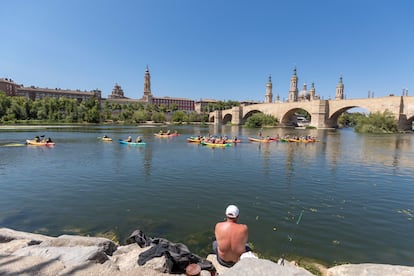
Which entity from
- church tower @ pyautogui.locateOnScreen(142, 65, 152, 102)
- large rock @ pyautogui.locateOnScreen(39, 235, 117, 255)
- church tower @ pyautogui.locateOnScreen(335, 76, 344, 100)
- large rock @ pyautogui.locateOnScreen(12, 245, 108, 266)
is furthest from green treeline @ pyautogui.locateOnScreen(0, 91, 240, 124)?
large rock @ pyautogui.locateOnScreen(12, 245, 108, 266)

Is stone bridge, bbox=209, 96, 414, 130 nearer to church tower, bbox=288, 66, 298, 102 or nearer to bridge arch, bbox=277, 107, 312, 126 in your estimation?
bridge arch, bbox=277, 107, 312, 126

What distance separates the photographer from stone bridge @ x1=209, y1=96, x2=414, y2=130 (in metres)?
53.6

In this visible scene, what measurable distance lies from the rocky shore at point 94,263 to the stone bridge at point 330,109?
62094 mm

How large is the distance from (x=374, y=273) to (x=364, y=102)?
220 feet

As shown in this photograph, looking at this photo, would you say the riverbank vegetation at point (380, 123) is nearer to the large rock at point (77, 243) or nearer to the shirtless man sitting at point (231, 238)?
the shirtless man sitting at point (231, 238)

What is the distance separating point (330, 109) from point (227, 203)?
225 feet

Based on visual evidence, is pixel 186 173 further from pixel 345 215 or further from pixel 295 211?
pixel 345 215

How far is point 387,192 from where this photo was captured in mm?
11641

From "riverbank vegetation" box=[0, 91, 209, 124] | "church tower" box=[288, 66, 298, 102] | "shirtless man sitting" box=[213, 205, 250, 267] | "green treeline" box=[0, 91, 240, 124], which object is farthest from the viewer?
"church tower" box=[288, 66, 298, 102]

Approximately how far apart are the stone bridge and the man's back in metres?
62.7

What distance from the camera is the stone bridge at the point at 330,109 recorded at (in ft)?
176

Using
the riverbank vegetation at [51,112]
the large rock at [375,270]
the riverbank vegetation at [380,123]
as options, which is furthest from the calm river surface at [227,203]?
the riverbank vegetation at [51,112]

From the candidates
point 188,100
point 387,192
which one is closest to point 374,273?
point 387,192

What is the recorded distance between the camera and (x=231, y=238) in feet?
15.2
